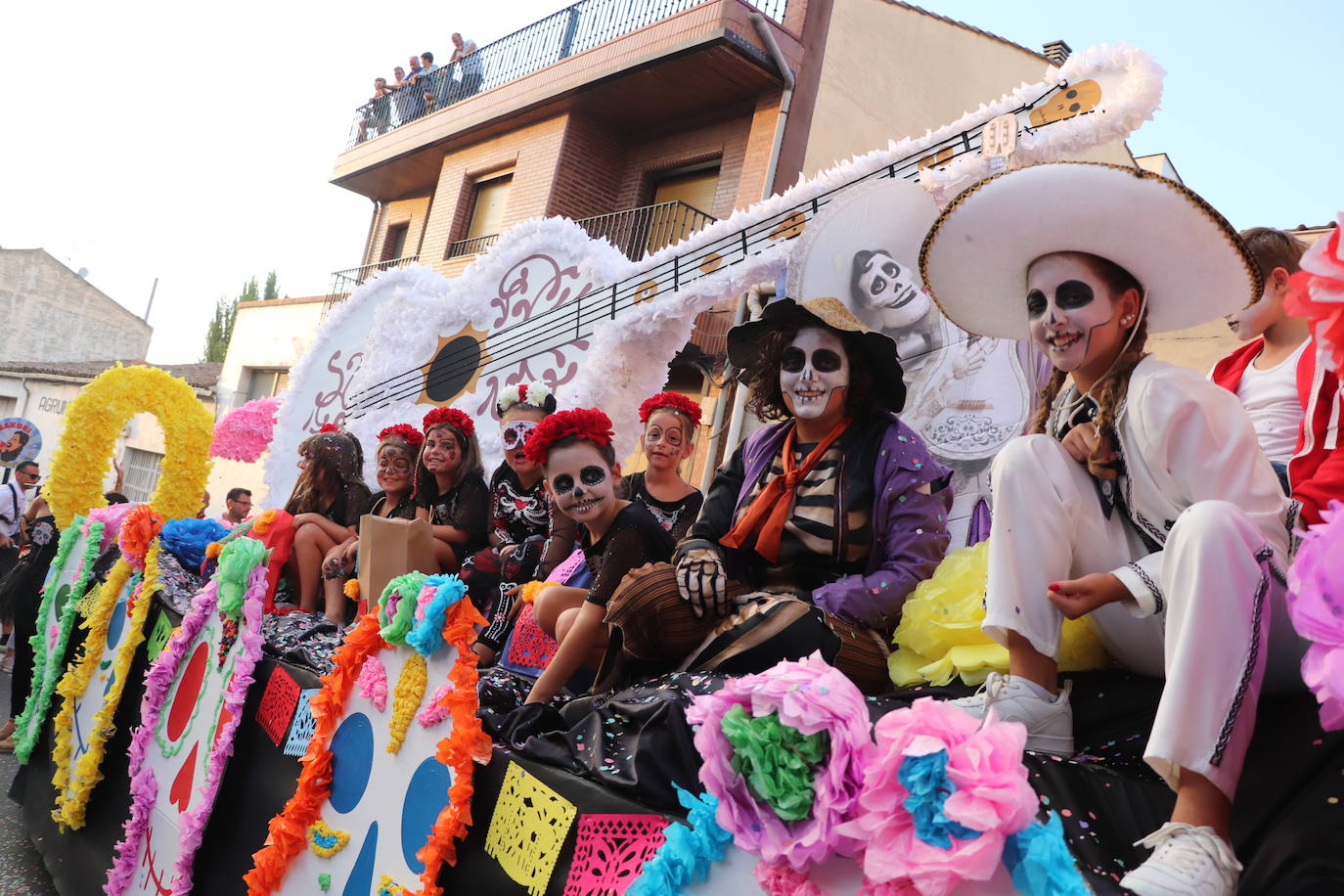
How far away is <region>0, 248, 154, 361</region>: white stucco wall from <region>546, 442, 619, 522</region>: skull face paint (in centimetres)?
2846

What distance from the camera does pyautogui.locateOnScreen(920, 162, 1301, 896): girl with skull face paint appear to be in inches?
54.8

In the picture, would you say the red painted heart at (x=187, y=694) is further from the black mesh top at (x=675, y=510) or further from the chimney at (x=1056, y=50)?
the chimney at (x=1056, y=50)

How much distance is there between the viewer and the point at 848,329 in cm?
266

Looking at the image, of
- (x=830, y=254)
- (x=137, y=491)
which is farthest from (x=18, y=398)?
(x=830, y=254)

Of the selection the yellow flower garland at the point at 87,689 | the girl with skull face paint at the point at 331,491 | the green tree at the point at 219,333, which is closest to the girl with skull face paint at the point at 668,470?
the girl with skull face paint at the point at 331,491

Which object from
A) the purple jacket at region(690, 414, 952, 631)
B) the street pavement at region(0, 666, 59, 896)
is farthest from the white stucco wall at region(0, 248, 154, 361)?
the purple jacket at region(690, 414, 952, 631)

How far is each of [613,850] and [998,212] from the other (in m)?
1.47

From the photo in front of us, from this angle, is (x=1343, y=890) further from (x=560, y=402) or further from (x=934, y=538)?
(x=560, y=402)

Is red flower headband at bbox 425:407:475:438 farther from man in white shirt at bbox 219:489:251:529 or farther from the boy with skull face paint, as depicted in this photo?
man in white shirt at bbox 219:489:251:529

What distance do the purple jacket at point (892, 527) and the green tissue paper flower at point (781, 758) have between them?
999 millimetres

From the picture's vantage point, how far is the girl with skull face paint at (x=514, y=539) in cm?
354

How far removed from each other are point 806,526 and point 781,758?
4.13ft

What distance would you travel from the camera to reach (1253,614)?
1.41 meters

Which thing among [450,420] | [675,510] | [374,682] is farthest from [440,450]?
[374,682]
